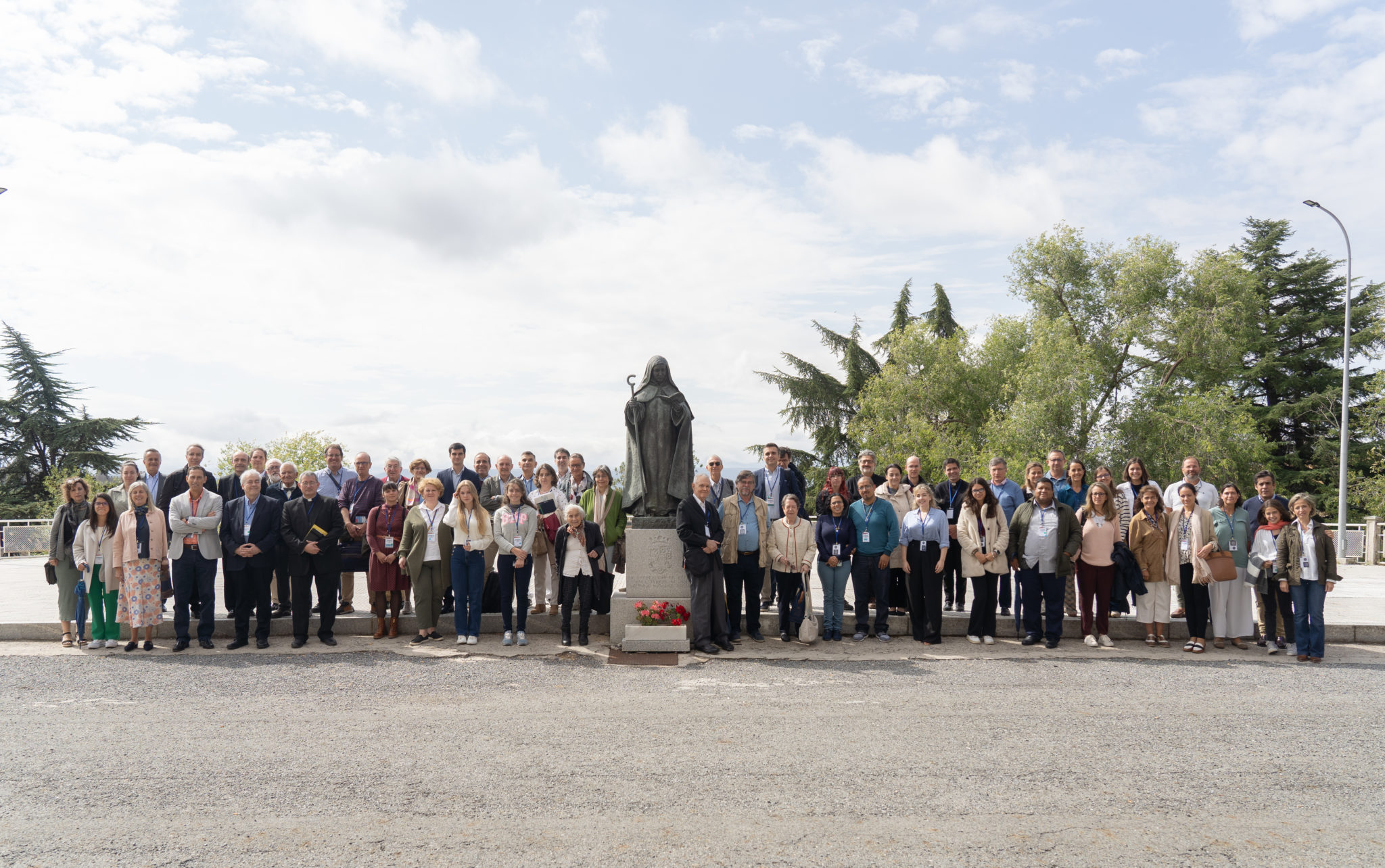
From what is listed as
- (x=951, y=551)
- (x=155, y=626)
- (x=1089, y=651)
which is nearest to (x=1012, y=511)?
(x=951, y=551)

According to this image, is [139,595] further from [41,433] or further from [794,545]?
[41,433]

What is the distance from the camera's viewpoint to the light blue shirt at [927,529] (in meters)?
8.95

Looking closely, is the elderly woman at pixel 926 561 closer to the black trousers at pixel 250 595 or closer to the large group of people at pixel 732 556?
the large group of people at pixel 732 556

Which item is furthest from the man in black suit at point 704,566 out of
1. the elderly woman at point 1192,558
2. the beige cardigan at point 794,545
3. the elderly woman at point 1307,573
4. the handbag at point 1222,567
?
the elderly woman at point 1307,573

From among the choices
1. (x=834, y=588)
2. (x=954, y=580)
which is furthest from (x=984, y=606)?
(x=834, y=588)

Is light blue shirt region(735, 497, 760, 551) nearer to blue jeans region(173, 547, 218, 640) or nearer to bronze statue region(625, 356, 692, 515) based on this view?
bronze statue region(625, 356, 692, 515)

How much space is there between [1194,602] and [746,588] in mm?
4816

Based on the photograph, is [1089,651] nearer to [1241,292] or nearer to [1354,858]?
[1354,858]

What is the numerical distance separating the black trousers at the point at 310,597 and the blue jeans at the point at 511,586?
6.03ft

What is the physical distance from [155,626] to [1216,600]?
38.8 feet

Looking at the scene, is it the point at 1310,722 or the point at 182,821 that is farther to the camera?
the point at 1310,722

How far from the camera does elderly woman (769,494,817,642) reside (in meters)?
8.86

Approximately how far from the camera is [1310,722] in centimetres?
614

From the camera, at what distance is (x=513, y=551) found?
8.90 meters
